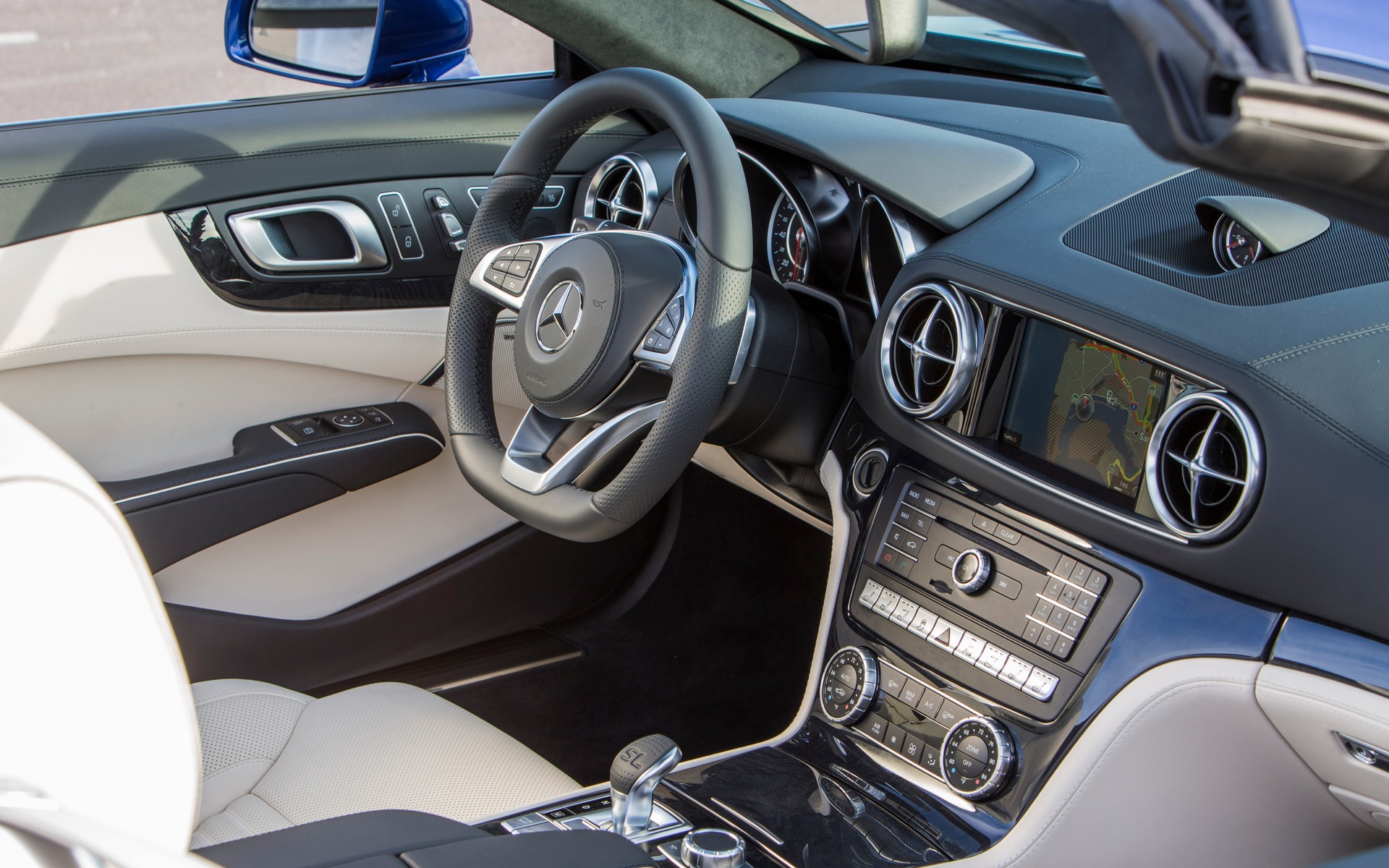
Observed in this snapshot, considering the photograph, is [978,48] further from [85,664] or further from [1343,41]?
[85,664]

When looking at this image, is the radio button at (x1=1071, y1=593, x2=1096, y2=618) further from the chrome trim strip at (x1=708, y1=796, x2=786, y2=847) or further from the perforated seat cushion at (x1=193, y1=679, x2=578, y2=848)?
the perforated seat cushion at (x1=193, y1=679, x2=578, y2=848)

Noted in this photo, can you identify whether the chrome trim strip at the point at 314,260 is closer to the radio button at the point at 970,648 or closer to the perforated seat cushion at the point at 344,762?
the perforated seat cushion at the point at 344,762

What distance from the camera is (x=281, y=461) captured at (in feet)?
6.06

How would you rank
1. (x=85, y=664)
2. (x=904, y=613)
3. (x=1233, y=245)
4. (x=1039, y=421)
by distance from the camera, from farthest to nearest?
(x=904, y=613) < (x=1039, y=421) < (x=1233, y=245) < (x=85, y=664)

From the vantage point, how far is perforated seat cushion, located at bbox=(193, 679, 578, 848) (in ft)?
4.51

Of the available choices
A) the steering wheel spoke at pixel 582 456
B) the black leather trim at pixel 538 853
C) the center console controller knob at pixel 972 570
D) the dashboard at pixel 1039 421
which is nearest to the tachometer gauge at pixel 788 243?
the dashboard at pixel 1039 421

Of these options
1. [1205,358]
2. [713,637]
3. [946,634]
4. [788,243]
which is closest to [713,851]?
[946,634]

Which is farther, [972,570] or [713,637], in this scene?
[713,637]

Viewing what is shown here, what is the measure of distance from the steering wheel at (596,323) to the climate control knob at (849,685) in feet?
1.20

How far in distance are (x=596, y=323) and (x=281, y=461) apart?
2.31ft

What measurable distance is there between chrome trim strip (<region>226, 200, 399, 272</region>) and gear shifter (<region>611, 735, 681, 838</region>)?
3.13 feet

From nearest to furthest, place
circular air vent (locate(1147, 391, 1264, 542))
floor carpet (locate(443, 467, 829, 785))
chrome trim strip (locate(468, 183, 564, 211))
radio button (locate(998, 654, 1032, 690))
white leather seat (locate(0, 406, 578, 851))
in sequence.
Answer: white leather seat (locate(0, 406, 578, 851)), circular air vent (locate(1147, 391, 1264, 542)), radio button (locate(998, 654, 1032, 690)), chrome trim strip (locate(468, 183, 564, 211)), floor carpet (locate(443, 467, 829, 785))

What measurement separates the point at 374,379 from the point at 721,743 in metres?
0.93

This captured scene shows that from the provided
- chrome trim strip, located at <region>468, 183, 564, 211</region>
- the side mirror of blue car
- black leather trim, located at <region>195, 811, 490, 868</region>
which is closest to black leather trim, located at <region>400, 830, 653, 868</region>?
black leather trim, located at <region>195, 811, 490, 868</region>
